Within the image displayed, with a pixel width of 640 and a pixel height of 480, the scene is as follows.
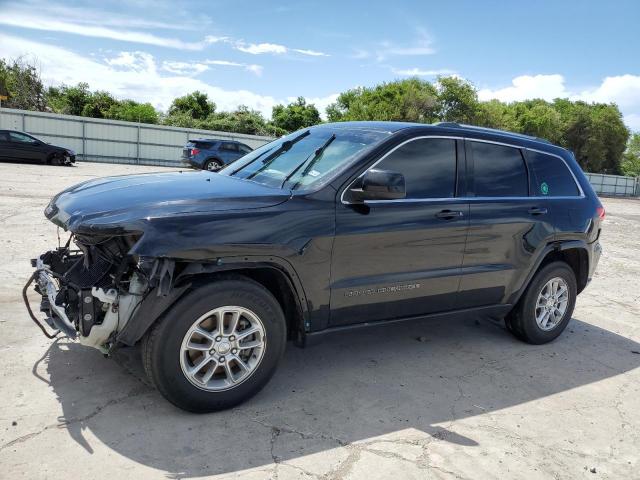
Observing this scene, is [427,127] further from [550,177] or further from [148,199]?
[148,199]

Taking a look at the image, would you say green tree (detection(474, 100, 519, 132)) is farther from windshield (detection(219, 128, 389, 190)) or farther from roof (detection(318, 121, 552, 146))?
windshield (detection(219, 128, 389, 190))

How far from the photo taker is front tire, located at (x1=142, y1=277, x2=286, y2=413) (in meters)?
3.25

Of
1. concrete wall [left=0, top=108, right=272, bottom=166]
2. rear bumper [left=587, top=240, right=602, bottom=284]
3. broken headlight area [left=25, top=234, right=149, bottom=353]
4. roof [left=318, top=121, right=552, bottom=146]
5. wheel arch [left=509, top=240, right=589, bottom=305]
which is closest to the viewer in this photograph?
broken headlight area [left=25, top=234, right=149, bottom=353]

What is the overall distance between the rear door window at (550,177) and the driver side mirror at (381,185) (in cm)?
195

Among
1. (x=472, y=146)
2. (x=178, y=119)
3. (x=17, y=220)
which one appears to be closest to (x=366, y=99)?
(x=178, y=119)

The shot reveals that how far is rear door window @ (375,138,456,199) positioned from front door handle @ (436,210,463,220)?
14 centimetres

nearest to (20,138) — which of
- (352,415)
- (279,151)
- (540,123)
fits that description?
(279,151)

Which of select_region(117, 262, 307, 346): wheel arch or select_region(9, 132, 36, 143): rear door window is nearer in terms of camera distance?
select_region(117, 262, 307, 346): wheel arch

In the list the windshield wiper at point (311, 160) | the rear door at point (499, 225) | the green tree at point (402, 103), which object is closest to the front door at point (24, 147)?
the windshield wiper at point (311, 160)

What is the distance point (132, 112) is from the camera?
157 ft

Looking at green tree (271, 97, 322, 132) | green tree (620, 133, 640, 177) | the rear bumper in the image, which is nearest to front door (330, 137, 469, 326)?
the rear bumper

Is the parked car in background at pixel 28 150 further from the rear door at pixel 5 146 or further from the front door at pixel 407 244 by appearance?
the front door at pixel 407 244

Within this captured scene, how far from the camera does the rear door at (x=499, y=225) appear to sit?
458cm

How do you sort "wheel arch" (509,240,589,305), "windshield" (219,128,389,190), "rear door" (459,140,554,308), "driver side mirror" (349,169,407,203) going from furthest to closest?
1. "wheel arch" (509,240,589,305)
2. "rear door" (459,140,554,308)
3. "windshield" (219,128,389,190)
4. "driver side mirror" (349,169,407,203)
